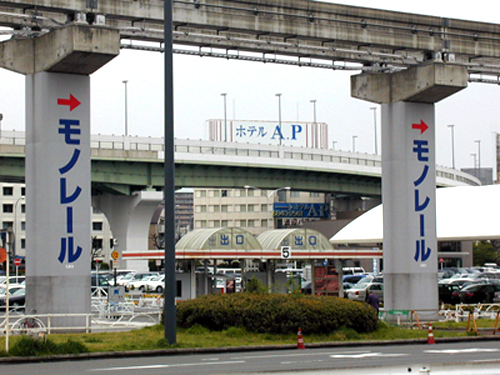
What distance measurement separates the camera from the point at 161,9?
29203 millimetres

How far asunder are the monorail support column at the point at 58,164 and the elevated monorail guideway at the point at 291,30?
1.91 ft

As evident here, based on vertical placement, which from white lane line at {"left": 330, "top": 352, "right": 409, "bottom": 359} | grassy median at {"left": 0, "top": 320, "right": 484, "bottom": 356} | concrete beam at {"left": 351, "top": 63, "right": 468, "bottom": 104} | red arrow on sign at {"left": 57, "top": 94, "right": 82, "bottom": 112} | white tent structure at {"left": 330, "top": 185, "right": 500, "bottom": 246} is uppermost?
concrete beam at {"left": 351, "top": 63, "right": 468, "bottom": 104}

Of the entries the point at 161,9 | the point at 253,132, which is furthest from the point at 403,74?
the point at 253,132

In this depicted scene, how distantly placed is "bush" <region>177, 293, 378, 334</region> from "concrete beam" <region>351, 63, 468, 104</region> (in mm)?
10625

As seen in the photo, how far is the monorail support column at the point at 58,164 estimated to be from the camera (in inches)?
1079

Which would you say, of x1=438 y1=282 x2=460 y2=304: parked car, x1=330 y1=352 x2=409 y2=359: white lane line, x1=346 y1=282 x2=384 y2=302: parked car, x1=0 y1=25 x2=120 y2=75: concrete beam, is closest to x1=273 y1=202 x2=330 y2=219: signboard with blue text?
x1=346 y1=282 x2=384 y2=302: parked car

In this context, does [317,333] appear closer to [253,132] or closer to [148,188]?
[148,188]

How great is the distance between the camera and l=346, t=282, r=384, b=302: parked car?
160 ft

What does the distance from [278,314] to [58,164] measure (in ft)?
28.4

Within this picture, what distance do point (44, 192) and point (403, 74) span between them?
47.8ft

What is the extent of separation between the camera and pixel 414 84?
33.5m

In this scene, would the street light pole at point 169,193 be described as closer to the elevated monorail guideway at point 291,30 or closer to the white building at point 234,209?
the elevated monorail guideway at point 291,30

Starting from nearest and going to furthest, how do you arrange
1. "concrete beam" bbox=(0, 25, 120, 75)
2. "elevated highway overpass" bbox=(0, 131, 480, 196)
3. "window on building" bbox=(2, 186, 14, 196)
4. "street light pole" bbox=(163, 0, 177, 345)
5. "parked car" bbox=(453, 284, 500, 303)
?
1. "street light pole" bbox=(163, 0, 177, 345)
2. "concrete beam" bbox=(0, 25, 120, 75)
3. "parked car" bbox=(453, 284, 500, 303)
4. "elevated highway overpass" bbox=(0, 131, 480, 196)
5. "window on building" bbox=(2, 186, 14, 196)

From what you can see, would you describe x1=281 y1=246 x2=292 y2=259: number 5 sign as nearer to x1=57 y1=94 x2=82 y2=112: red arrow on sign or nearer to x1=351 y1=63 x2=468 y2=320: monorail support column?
x1=351 y1=63 x2=468 y2=320: monorail support column
